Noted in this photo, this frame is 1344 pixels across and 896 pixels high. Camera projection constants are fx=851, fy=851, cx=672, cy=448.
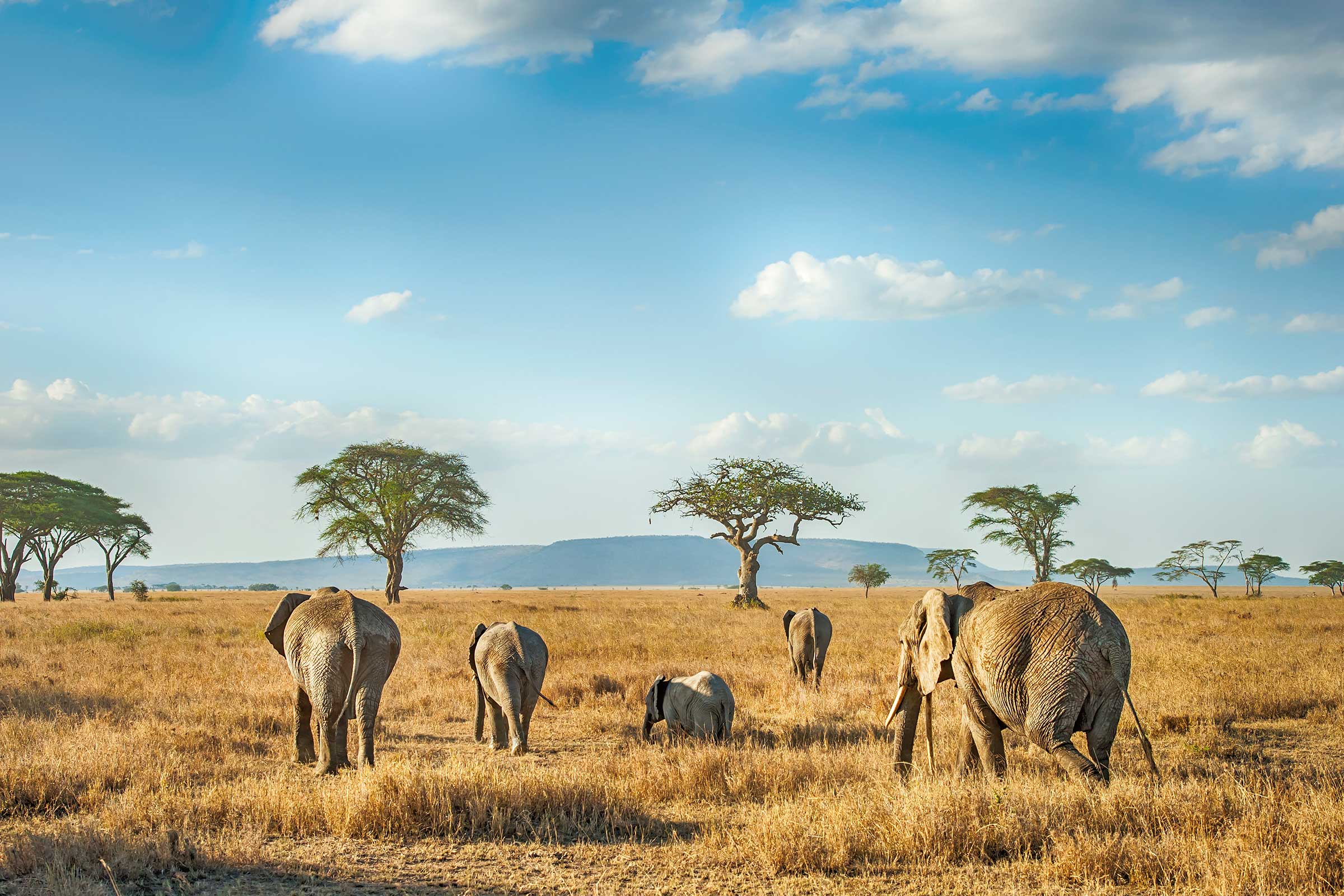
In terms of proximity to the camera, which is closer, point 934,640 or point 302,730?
point 934,640

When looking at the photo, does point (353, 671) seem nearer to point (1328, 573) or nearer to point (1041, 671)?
point (1041, 671)

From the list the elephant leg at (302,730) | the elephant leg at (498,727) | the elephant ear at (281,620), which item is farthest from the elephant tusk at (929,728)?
the elephant ear at (281,620)

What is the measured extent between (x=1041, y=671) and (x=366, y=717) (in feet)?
21.0

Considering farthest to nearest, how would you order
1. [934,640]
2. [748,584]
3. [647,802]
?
[748,584] < [934,640] < [647,802]

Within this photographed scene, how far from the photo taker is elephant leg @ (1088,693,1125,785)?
22.0ft

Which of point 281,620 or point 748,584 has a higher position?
point 281,620

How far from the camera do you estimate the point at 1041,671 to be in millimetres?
6738

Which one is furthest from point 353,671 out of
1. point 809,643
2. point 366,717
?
point 809,643

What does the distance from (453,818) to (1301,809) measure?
6311 mm

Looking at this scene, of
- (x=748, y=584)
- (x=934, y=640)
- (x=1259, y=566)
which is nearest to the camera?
(x=934, y=640)

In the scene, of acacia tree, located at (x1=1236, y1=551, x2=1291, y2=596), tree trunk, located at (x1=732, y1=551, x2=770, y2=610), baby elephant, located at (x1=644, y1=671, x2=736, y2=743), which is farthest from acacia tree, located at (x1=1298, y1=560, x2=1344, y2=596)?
baby elephant, located at (x1=644, y1=671, x2=736, y2=743)

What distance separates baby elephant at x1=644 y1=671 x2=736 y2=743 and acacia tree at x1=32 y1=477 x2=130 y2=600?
58676mm

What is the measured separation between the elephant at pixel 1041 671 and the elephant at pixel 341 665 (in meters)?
5.58

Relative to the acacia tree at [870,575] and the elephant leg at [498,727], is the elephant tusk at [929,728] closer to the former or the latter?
the elephant leg at [498,727]
